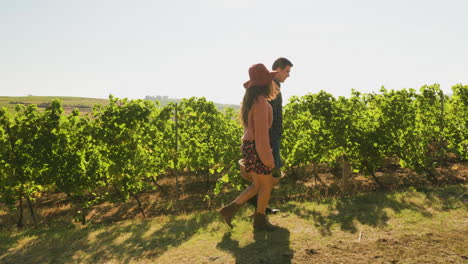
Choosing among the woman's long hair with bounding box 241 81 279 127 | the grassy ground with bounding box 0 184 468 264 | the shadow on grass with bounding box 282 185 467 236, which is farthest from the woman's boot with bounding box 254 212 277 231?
the woman's long hair with bounding box 241 81 279 127

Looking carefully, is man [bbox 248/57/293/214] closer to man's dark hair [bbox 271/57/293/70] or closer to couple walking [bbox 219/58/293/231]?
man's dark hair [bbox 271/57/293/70]

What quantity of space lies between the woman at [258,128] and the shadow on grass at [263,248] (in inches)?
16.5

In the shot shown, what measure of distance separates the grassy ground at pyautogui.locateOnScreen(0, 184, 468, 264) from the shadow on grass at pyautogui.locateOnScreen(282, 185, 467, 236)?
0.01m

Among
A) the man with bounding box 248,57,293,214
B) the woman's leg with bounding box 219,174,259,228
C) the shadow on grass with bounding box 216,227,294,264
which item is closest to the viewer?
the shadow on grass with bounding box 216,227,294,264

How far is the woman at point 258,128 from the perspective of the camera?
335 centimetres

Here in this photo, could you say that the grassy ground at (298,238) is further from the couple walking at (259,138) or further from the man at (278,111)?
the man at (278,111)

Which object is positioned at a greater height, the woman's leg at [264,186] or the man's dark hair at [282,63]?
the man's dark hair at [282,63]

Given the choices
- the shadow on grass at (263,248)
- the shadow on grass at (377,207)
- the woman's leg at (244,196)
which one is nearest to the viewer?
the shadow on grass at (263,248)

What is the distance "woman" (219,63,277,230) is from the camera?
3354 mm

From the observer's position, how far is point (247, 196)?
382cm

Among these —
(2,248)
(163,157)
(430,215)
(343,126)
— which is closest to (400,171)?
(343,126)

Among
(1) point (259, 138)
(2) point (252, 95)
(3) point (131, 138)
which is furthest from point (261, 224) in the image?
(3) point (131, 138)

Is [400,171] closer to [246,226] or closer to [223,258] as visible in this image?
[246,226]

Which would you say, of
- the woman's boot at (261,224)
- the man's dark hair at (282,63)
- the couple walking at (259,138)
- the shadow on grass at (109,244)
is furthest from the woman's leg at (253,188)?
the man's dark hair at (282,63)
